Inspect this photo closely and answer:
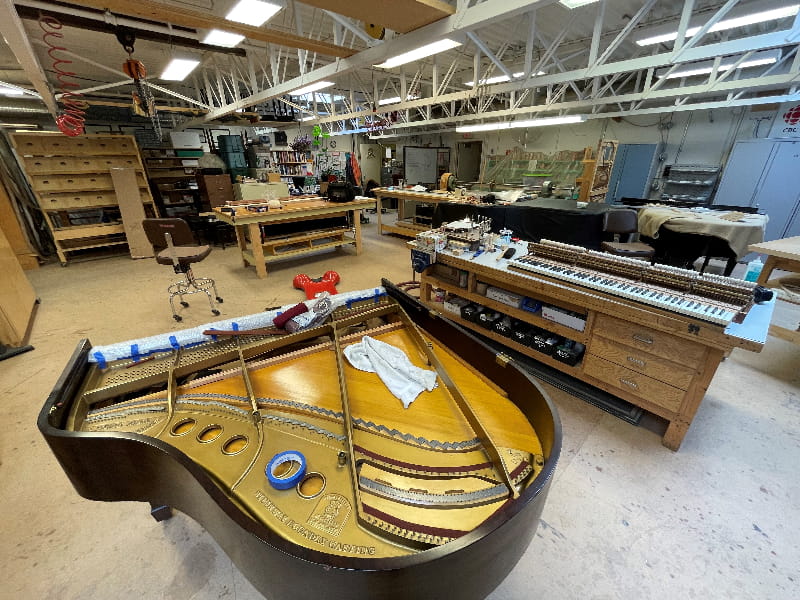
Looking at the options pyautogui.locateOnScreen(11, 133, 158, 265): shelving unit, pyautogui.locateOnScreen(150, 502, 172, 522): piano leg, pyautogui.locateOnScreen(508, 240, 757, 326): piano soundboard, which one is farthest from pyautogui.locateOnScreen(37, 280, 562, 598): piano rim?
pyautogui.locateOnScreen(11, 133, 158, 265): shelving unit

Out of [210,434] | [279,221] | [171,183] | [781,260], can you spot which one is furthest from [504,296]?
[171,183]

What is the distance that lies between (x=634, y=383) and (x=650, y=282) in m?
0.71

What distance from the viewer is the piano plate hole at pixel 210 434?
1.28 meters

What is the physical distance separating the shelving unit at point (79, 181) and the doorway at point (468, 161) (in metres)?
11.4

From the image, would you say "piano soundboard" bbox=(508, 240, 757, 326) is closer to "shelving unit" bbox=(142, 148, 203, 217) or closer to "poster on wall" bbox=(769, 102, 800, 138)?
"shelving unit" bbox=(142, 148, 203, 217)

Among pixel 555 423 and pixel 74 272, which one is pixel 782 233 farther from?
pixel 74 272

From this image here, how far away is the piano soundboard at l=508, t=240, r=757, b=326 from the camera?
1.84 metres

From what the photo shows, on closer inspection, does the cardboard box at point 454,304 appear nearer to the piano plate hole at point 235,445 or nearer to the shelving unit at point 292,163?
the piano plate hole at point 235,445

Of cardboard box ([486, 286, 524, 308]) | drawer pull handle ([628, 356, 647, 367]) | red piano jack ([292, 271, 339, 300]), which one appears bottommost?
red piano jack ([292, 271, 339, 300])

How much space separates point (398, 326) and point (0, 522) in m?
2.38

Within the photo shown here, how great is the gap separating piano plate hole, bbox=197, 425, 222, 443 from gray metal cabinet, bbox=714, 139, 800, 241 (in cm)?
1050

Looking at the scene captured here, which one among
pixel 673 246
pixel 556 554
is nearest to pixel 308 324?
pixel 556 554

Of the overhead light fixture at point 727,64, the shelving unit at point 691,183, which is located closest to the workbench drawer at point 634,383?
the overhead light fixture at point 727,64

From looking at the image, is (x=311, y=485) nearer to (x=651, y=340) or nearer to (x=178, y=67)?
(x=651, y=340)
